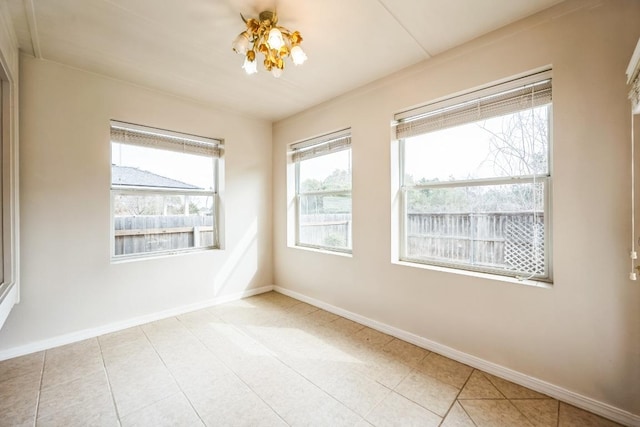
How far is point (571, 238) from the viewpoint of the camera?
1.74m

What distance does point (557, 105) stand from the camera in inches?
70.4

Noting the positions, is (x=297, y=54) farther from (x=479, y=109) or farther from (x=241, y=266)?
(x=241, y=266)

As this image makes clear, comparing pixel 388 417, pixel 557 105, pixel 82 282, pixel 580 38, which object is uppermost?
pixel 580 38

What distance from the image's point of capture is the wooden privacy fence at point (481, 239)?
1987mm

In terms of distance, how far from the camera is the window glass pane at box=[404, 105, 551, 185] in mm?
1974

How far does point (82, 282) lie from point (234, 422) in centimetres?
208

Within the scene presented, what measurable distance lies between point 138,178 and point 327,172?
7.08 ft

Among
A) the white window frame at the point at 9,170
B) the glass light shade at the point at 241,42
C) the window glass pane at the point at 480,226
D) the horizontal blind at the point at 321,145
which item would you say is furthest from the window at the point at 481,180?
the white window frame at the point at 9,170

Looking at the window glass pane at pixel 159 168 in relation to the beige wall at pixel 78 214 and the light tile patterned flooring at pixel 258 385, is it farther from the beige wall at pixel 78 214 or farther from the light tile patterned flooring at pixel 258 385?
the light tile patterned flooring at pixel 258 385

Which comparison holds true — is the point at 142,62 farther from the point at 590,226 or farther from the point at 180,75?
the point at 590,226

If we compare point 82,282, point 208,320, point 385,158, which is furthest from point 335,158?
point 82,282

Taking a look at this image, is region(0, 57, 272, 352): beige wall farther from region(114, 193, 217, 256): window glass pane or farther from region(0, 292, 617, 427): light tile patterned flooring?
region(0, 292, 617, 427): light tile patterned flooring

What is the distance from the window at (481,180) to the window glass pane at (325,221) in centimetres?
76

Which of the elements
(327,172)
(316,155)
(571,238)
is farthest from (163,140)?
(571,238)
